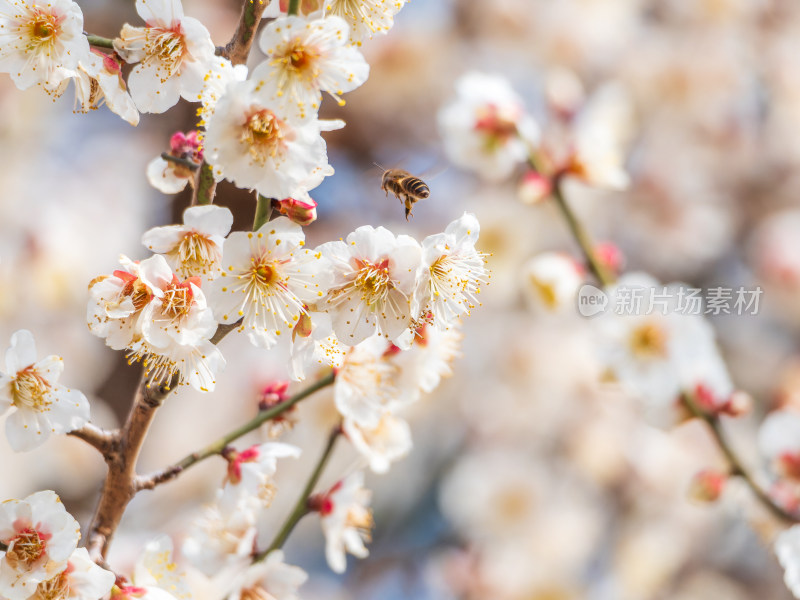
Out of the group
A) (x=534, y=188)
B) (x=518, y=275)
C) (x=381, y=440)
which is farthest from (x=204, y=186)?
(x=518, y=275)

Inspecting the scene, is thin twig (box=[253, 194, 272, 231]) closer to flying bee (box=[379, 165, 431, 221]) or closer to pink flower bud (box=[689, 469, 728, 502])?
flying bee (box=[379, 165, 431, 221])

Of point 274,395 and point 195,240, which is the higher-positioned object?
point 195,240

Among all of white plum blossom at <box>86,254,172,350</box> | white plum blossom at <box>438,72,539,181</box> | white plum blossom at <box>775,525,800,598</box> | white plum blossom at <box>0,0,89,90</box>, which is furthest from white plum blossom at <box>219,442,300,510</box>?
white plum blossom at <box>438,72,539,181</box>

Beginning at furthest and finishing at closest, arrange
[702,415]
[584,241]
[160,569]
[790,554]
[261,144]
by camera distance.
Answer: [584,241] < [702,415] < [790,554] < [160,569] < [261,144]

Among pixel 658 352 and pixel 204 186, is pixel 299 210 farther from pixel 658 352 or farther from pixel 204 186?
pixel 658 352

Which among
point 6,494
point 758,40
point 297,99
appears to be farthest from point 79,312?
point 758,40

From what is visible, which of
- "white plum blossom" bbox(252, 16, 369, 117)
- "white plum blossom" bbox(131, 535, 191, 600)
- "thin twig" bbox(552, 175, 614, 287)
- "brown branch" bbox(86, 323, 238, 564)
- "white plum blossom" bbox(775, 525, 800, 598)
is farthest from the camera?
"thin twig" bbox(552, 175, 614, 287)

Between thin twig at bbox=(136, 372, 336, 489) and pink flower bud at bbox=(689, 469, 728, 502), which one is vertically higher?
thin twig at bbox=(136, 372, 336, 489)

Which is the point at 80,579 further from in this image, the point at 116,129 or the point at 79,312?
the point at 116,129
